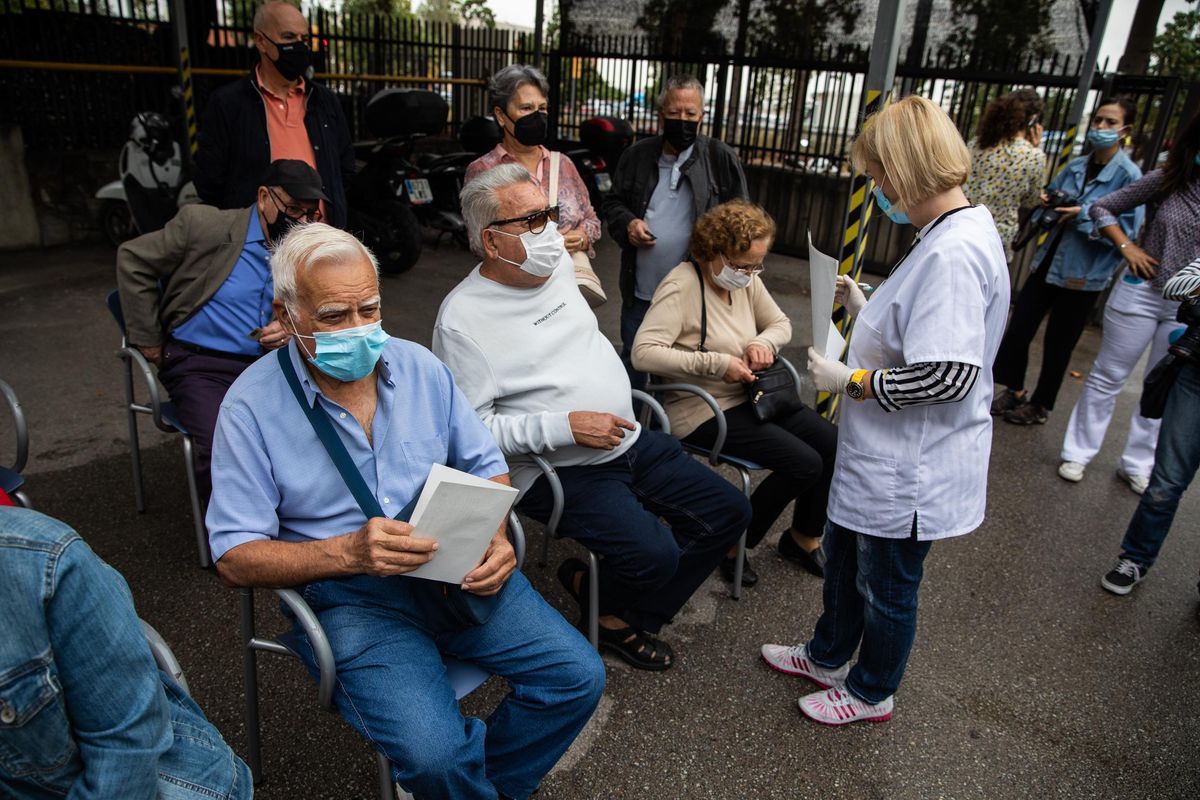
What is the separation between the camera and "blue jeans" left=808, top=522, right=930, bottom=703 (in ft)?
7.47

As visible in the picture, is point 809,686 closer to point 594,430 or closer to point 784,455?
point 784,455

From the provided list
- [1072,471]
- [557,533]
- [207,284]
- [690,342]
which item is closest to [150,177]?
[207,284]

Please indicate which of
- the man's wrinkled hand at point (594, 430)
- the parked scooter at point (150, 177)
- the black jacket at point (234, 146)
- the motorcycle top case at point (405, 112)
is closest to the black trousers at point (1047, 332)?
the man's wrinkled hand at point (594, 430)

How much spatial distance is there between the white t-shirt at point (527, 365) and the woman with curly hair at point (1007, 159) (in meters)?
3.19

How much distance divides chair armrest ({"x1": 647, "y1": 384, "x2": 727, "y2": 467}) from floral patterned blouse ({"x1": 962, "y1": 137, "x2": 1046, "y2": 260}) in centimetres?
268

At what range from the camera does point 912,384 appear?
1989 millimetres

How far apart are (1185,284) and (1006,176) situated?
2194 mm

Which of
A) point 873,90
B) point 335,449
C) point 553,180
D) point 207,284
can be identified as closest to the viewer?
point 335,449

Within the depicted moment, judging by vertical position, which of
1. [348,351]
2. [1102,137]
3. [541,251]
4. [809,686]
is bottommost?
[809,686]

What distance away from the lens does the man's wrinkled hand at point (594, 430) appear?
2.45 m

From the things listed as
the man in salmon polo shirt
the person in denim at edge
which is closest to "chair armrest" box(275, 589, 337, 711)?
the person in denim at edge

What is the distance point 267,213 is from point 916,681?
2818 mm

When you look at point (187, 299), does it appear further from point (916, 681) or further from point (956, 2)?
point (956, 2)

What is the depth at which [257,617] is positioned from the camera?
9.43 feet
